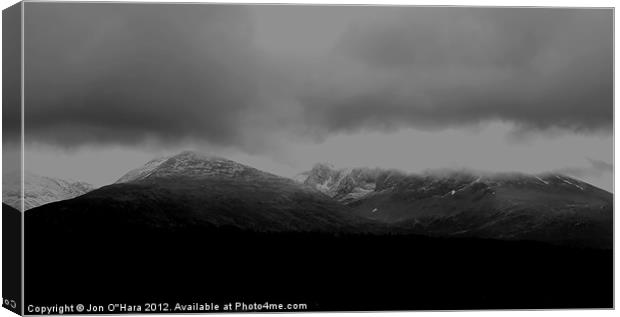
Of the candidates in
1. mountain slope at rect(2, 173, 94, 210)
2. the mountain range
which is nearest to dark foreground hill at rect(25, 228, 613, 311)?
the mountain range

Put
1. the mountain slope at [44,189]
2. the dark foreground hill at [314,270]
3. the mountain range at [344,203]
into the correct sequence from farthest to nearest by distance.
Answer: the mountain range at [344,203]
the dark foreground hill at [314,270]
the mountain slope at [44,189]

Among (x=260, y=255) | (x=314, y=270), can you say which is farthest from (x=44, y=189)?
(x=314, y=270)

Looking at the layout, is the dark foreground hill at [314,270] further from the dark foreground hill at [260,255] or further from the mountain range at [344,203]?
the mountain range at [344,203]

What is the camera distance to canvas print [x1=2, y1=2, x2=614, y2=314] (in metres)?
27.1

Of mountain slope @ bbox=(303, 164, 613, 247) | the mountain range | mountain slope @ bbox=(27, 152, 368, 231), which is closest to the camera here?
mountain slope @ bbox=(27, 152, 368, 231)

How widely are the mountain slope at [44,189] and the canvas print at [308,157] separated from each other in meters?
0.05

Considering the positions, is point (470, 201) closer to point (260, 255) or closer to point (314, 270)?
point (314, 270)

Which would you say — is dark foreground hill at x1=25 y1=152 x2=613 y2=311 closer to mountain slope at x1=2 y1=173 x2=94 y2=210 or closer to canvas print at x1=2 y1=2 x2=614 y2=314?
canvas print at x1=2 y1=2 x2=614 y2=314

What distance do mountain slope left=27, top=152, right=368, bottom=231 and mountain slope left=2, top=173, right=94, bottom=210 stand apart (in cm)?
21

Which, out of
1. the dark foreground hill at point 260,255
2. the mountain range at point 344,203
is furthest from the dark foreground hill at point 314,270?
the mountain range at point 344,203

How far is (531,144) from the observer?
28.8m

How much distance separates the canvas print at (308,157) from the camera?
27.1m

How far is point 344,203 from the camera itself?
28625mm

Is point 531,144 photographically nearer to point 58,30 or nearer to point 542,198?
point 542,198
